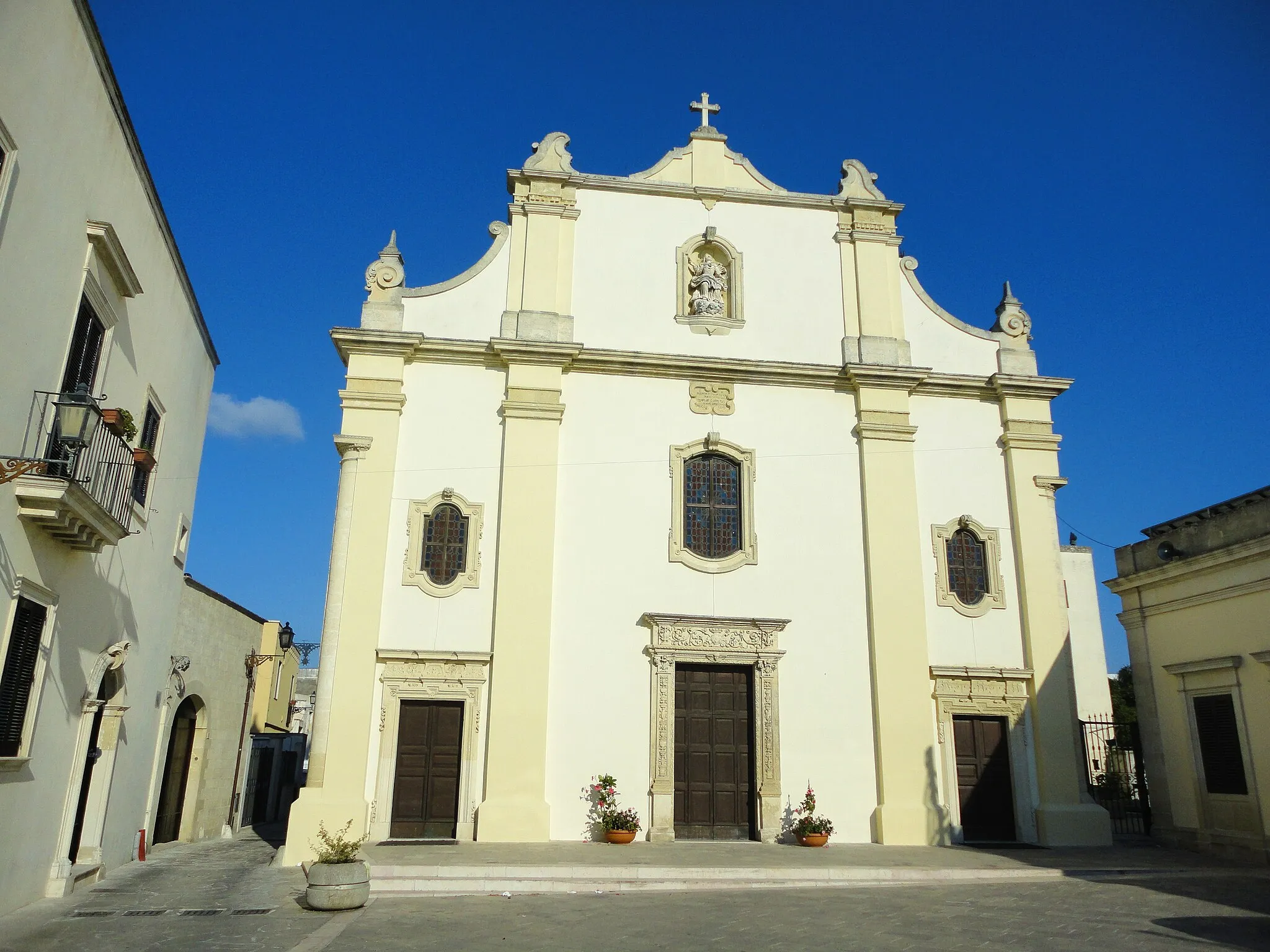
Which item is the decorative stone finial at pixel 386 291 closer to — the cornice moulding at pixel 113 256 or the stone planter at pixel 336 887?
the cornice moulding at pixel 113 256

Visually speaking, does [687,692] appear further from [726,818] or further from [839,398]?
[839,398]

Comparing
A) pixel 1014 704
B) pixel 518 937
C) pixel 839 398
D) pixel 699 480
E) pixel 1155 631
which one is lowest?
pixel 518 937

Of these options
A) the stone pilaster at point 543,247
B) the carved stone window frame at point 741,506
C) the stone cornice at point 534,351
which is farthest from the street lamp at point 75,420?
the carved stone window frame at point 741,506

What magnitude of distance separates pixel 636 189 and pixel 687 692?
29.2 ft

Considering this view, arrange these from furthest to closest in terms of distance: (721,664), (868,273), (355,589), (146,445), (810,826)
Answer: (868,273) < (721,664) < (355,589) < (810,826) < (146,445)

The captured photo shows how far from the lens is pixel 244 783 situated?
798 inches

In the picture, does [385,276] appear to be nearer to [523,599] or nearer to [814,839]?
[523,599]

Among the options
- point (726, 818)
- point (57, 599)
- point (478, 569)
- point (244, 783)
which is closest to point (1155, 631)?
point (726, 818)

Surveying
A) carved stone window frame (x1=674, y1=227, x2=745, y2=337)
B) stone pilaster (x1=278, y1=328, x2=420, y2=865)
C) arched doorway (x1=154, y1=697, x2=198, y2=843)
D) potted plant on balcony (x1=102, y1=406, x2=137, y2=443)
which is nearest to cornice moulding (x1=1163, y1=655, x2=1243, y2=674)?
carved stone window frame (x1=674, y1=227, x2=745, y2=337)

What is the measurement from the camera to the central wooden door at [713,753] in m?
14.7

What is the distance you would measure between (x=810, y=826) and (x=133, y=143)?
12.5 metres

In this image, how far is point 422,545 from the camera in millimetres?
15016

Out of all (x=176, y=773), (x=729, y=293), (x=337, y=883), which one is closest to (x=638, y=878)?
(x=337, y=883)

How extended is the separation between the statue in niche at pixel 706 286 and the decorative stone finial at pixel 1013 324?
514 cm
